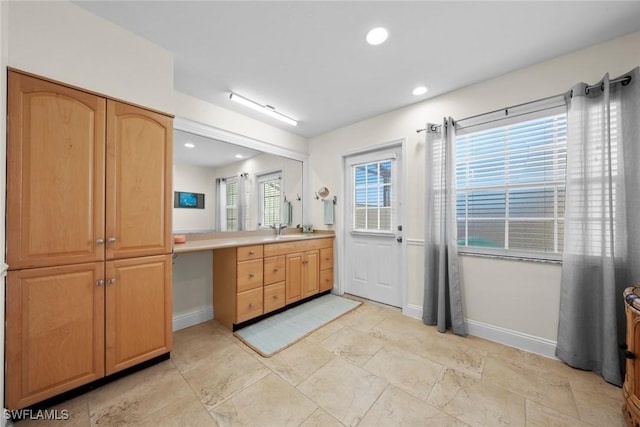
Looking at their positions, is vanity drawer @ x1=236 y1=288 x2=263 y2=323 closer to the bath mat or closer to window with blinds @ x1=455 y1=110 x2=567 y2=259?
the bath mat

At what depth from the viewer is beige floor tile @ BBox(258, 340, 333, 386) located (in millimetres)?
1787

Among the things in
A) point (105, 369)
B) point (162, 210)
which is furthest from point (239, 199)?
point (105, 369)

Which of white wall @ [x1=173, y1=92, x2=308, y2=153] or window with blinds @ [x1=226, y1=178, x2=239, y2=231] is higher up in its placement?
white wall @ [x1=173, y1=92, x2=308, y2=153]

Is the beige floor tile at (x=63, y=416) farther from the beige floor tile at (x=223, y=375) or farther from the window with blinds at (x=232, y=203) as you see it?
the window with blinds at (x=232, y=203)

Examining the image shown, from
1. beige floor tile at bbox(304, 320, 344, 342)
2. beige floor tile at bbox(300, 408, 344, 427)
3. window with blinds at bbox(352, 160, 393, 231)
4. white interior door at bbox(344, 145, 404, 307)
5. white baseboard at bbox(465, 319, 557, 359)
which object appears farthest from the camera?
window with blinds at bbox(352, 160, 393, 231)

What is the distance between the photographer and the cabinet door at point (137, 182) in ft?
5.37

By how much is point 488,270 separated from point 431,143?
1453 millimetres

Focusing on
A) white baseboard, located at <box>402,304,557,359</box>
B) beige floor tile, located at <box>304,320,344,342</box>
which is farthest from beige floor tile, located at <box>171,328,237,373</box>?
white baseboard, located at <box>402,304,557,359</box>

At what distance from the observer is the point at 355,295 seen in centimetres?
350

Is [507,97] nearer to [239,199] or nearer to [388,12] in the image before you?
[388,12]

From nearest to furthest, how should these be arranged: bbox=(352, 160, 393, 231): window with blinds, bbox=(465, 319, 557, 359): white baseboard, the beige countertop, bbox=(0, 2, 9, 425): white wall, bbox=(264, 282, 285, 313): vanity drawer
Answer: bbox=(0, 2, 9, 425): white wall
bbox=(465, 319, 557, 359): white baseboard
the beige countertop
bbox=(264, 282, 285, 313): vanity drawer
bbox=(352, 160, 393, 231): window with blinds

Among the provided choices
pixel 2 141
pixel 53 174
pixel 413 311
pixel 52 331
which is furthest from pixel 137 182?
pixel 413 311
